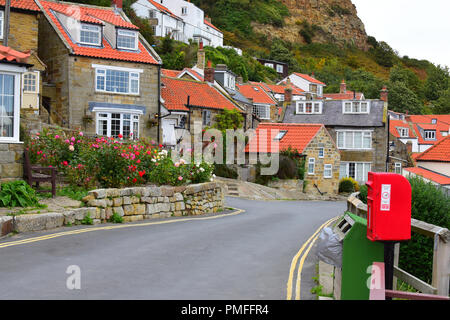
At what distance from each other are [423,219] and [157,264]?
5.89m

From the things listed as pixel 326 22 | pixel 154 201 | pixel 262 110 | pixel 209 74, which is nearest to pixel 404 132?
pixel 262 110

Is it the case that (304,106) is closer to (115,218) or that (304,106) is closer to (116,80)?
(116,80)

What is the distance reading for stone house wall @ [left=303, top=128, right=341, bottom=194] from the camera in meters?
42.3

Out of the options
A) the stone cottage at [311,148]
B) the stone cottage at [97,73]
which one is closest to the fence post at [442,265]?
the stone cottage at [97,73]

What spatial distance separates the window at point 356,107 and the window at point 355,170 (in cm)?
507

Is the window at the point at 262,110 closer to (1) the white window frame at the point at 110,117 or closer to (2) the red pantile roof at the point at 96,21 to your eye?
(2) the red pantile roof at the point at 96,21

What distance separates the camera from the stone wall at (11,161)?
1464cm

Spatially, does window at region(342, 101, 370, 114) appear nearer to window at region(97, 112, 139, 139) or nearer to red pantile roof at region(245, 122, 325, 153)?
red pantile roof at region(245, 122, 325, 153)

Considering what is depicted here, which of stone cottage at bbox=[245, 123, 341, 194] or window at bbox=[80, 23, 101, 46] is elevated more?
window at bbox=[80, 23, 101, 46]

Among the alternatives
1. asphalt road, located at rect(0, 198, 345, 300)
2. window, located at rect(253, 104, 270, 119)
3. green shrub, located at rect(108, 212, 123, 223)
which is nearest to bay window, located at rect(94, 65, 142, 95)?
green shrub, located at rect(108, 212, 123, 223)

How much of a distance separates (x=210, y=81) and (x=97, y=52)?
678 inches

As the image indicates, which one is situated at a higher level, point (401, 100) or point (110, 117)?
point (401, 100)

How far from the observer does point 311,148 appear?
42.3 m
